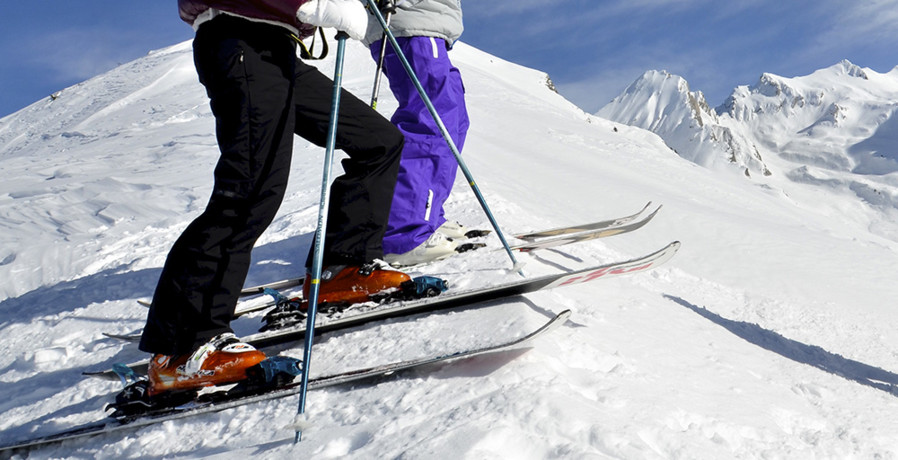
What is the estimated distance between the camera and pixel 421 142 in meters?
3.68

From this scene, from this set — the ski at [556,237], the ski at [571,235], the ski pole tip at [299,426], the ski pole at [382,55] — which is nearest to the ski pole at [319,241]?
the ski pole tip at [299,426]

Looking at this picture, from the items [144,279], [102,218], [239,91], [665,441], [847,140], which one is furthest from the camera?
[847,140]

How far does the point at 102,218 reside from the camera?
6875mm

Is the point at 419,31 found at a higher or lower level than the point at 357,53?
lower

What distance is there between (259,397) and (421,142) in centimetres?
201

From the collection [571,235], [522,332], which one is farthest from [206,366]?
[571,235]

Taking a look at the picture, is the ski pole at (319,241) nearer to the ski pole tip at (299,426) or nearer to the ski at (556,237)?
the ski pole tip at (299,426)

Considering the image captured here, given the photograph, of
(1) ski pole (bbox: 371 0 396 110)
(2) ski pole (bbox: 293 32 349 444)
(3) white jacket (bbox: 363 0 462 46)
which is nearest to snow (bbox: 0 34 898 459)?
(2) ski pole (bbox: 293 32 349 444)

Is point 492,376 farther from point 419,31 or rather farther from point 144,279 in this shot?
point 144,279

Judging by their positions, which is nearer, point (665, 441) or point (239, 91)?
point (665, 441)

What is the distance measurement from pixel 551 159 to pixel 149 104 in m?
14.0

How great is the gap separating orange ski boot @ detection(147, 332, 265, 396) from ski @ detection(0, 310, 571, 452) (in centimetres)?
11

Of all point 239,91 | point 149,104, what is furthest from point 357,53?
point 239,91

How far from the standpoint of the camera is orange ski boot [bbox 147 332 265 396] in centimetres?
225
